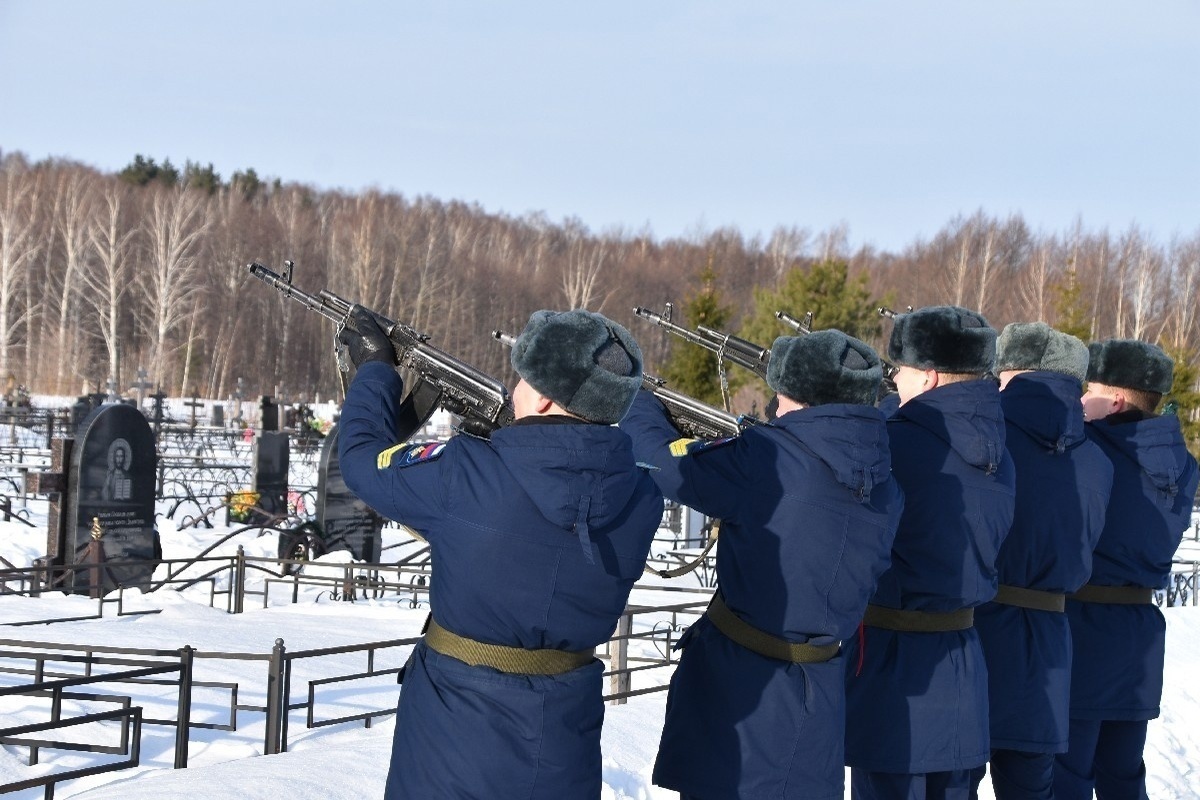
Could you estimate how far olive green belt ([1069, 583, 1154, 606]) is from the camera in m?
4.97

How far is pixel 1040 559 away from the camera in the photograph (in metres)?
4.45

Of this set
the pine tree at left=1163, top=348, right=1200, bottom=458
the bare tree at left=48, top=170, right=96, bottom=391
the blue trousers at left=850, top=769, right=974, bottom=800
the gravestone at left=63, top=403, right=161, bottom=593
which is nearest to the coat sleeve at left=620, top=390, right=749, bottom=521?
the blue trousers at left=850, top=769, right=974, bottom=800

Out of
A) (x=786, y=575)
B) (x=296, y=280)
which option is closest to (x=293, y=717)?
(x=786, y=575)

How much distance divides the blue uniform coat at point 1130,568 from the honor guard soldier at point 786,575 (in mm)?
1757

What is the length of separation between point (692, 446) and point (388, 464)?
0.95 metres

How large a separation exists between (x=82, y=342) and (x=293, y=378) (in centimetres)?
882

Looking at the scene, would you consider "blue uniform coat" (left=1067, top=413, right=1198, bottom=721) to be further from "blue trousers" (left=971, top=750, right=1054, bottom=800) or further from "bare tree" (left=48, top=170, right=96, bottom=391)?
"bare tree" (left=48, top=170, right=96, bottom=391)

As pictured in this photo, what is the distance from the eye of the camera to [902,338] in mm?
4141

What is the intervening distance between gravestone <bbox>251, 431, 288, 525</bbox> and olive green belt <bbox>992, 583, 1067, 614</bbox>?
1453cm

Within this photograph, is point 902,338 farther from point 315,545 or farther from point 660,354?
point 660,354

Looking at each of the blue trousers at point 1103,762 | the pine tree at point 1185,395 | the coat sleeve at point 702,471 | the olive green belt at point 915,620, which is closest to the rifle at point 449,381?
the coat sleeve at point 702,471

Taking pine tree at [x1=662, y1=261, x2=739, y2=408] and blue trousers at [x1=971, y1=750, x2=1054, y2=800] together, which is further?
pine tree at [x1=662, y1=261, x2=739, y2=408]

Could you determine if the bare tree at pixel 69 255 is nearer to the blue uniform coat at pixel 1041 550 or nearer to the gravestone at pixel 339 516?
the gravestone at pixel 339 516

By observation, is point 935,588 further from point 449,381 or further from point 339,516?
point 339,516
